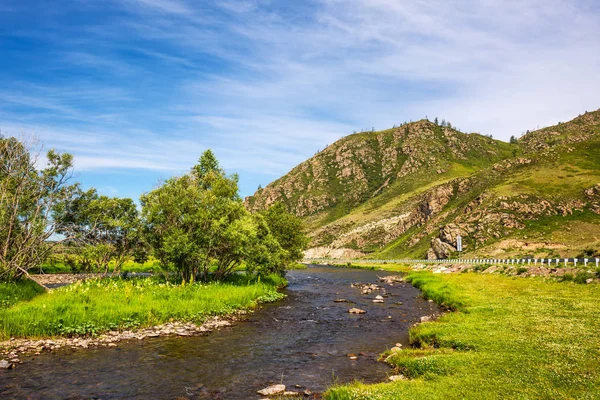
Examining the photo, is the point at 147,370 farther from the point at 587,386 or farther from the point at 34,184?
the point at 34,184

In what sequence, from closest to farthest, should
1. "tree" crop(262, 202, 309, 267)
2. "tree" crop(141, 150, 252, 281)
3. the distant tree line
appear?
1. the distant tree line
2. "tree" crop(141, 150, 252, 281)
3. "tree" crop(262, 202, 309, 267)

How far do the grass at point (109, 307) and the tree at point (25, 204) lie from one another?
10.1 ft

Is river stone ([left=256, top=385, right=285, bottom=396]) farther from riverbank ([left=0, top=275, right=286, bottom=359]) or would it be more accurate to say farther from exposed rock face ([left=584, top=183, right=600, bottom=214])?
exposed rock face ([left=584, top=183, right=600, bottom=214])

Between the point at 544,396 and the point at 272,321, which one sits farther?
the point at 272,321

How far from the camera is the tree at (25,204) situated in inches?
1303

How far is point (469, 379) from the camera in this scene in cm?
1377

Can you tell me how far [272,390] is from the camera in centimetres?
1616

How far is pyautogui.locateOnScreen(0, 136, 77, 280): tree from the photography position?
33.1 metres

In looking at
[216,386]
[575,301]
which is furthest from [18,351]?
[575,301]

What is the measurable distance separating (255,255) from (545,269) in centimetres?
3928

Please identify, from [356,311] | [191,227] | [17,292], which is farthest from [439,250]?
[17,292]

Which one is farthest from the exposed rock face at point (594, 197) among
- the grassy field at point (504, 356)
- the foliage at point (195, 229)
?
the foliage at point (195, 229)

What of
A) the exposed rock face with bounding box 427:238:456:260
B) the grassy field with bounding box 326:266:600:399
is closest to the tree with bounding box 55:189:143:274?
the grassy field with bounding box 326:266:600:399

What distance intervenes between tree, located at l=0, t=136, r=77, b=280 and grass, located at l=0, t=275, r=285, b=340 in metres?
3.08
